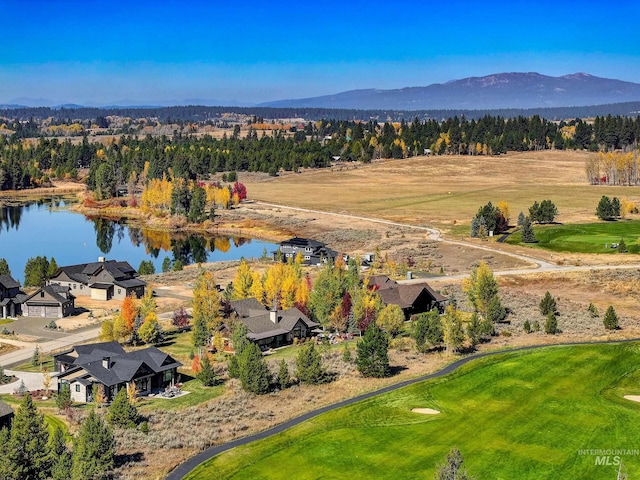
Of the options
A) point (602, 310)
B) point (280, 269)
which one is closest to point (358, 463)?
point (280, 269)

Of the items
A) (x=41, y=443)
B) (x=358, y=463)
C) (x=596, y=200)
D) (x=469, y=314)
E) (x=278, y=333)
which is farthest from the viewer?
(x=596, y=200)

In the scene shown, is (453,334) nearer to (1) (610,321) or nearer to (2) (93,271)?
(1) (610,321)

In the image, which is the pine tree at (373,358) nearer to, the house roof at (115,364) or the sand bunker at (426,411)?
the sand bunker at (426,411)

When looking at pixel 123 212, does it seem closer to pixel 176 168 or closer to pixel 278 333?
pixel 176 168

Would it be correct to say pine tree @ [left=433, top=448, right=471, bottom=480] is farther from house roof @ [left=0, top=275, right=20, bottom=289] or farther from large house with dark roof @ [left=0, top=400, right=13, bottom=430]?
house roof @ [left=0, top=275, right=20, bottom=289]

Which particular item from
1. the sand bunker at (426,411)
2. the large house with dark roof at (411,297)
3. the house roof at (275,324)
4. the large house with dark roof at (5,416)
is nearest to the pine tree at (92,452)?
the large house with dark roof at (5,416)

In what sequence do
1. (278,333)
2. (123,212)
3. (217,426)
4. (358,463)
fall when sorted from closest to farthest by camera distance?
(358,463) → (217,426) → (278,333) → (123,212)

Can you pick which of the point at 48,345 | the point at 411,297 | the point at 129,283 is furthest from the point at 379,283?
the point at 48,345

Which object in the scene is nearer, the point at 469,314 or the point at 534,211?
the point at 469,314
